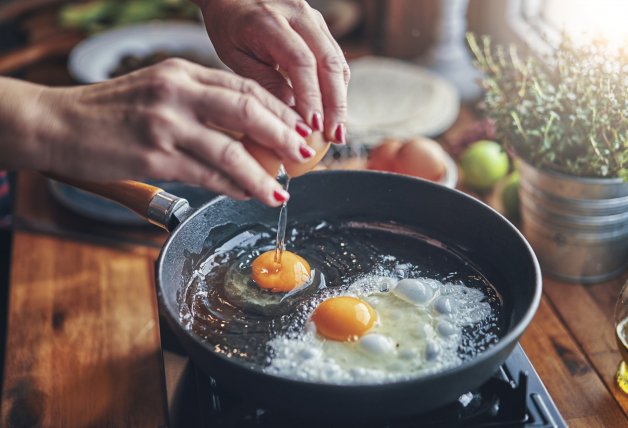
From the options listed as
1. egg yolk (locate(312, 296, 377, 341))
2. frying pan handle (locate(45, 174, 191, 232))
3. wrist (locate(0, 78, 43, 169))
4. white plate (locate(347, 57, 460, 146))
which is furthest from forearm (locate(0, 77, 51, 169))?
white plate (locate(347, 57, 460, 146))

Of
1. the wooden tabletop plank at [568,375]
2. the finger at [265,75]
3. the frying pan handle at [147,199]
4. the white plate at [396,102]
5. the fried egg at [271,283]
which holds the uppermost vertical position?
the finger at [265,75]

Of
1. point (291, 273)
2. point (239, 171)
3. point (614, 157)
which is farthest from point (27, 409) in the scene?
point (614, 157)

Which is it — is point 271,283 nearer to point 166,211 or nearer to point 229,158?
point 166,211

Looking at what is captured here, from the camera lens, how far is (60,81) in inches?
94.6

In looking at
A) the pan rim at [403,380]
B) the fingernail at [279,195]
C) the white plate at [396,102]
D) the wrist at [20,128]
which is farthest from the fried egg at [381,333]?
the white plate at [396,102]

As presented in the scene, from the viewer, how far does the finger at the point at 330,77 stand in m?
1.12

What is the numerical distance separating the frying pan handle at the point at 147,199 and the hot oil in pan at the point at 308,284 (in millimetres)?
124

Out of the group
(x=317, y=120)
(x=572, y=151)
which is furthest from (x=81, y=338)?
(x=572, y=151)

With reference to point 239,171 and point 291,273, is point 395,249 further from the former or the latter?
point 239,171

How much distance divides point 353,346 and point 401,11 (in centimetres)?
171

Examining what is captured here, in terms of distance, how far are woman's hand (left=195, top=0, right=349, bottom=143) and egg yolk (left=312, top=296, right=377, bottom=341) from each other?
0.27m

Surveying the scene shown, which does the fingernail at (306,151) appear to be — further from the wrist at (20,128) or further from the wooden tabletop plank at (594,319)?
the wooden tabletop plank at (594,319)

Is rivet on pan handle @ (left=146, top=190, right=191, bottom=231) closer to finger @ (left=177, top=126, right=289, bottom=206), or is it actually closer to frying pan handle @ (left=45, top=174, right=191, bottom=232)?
frying pan handle @ (left=45, top=174, right=191, bottom=232)

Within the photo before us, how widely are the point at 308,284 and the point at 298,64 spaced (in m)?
0.40
